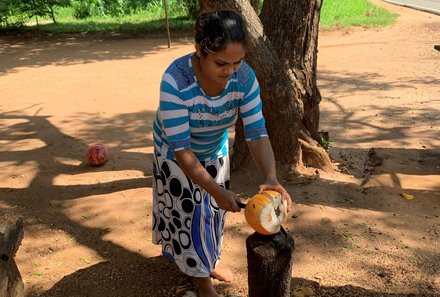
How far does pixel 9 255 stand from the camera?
8.25ft

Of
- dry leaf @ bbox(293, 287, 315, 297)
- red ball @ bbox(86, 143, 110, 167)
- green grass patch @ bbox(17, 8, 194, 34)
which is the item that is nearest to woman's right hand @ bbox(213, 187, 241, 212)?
dry leaf @ bbox(293, 287, 315, 297)

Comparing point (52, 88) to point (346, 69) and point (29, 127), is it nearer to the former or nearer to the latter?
point (29, 127)

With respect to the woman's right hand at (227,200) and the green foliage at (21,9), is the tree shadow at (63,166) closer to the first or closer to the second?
the woman's right hand at (227,200)

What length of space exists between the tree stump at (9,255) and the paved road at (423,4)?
16426 mm

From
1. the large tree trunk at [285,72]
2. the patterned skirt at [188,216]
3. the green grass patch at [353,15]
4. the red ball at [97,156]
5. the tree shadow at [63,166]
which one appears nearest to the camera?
the patterned skirt at [188,216]

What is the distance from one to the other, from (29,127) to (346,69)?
20.8ft

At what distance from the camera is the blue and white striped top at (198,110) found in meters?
2.11

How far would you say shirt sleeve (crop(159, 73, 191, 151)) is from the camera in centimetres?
210

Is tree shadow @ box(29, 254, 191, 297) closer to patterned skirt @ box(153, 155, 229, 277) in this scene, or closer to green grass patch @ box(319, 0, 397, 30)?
patterned skirt @ box(153, 155, 229, 277)

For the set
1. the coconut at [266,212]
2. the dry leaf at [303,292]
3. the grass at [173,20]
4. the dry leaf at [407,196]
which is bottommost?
the dry leaf at [407,196]

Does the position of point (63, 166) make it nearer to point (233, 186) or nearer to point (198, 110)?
point (233, 186)

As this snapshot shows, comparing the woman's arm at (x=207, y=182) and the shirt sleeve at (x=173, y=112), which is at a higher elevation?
the shirt sleeve at (x=173, y=112)

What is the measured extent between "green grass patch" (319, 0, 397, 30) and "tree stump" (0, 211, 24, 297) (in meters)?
13.2

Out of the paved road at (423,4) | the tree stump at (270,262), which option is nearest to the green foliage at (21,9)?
the paved road at (423,4)
